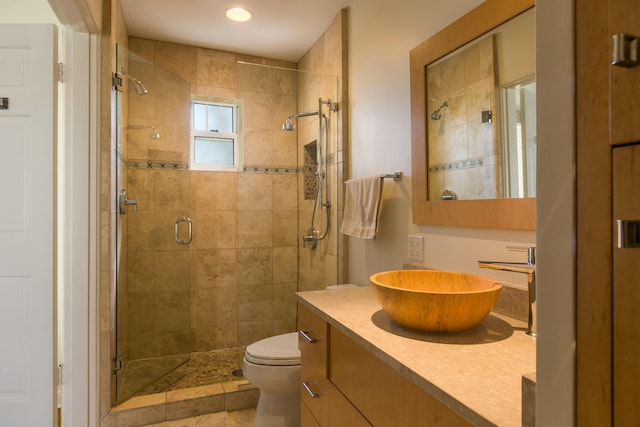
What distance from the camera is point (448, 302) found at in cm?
106

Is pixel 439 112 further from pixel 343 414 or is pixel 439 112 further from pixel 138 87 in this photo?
pixel 138 87

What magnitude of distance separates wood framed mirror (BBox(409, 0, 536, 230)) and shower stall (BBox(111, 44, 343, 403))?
0.91 meters

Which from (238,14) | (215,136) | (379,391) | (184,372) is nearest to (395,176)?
(379,391)

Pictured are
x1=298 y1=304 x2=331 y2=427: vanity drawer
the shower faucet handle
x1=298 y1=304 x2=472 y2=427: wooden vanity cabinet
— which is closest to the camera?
x1=298 y1=304 x2=472 y2=427: wooden vanity cabinet

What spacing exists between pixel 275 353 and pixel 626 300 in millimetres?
1751

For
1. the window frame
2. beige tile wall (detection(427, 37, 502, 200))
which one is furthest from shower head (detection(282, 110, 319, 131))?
beige tile wall (detection(427, 37, 502, 200))

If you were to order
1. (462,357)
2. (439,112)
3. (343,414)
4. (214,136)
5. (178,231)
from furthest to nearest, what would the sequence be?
(214,136) < (178,231) < (439,112) < (343,414) < (462,357)

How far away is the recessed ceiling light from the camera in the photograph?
8.32ft

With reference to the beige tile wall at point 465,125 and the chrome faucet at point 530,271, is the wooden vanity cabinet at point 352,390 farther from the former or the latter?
the beige tile wall at point 465,125

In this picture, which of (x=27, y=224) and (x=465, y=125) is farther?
(x=27, y=224)

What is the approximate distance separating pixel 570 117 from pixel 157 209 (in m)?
2.67

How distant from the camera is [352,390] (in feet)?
3.78

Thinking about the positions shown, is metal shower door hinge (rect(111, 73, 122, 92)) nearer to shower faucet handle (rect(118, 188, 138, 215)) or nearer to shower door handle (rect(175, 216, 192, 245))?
shower faucet handle (rect(118, 188, 138, 215))

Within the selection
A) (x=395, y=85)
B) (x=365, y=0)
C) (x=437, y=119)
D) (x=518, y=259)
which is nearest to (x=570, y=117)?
(x=518, y=259)
